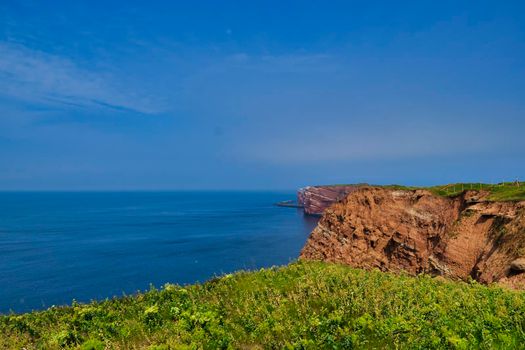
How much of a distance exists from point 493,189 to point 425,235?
1015 centimetres

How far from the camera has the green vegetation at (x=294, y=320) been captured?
31.3 ft

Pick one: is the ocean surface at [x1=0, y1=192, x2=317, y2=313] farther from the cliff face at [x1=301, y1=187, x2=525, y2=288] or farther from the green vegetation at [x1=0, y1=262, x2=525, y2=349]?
the green vegetation at [x1=0, y1=262, x2=525, y2=349]

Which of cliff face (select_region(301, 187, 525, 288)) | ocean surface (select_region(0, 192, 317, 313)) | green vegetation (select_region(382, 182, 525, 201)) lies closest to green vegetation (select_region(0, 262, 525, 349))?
cliff face (select_region(301, 187, 525, 288))

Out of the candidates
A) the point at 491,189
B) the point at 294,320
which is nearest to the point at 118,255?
the point at 491,189

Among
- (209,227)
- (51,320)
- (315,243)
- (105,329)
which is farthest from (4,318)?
(209,227)

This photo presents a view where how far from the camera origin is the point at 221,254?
94375 millimetres

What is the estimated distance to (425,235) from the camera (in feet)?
157

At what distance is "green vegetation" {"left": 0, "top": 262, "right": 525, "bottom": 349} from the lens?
9.53 metres

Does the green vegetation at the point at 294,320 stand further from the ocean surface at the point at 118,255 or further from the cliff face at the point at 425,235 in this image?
the ocean surface at the point at 118,255

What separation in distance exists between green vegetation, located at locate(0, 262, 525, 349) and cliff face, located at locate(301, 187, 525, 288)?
1503 cm

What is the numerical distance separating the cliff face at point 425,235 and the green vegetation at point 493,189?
112cm

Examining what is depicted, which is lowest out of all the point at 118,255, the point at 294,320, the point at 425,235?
the point at 118,255

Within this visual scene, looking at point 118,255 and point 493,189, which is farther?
point 118,255

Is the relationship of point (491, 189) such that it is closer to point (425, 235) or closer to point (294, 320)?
point (425, 235)
